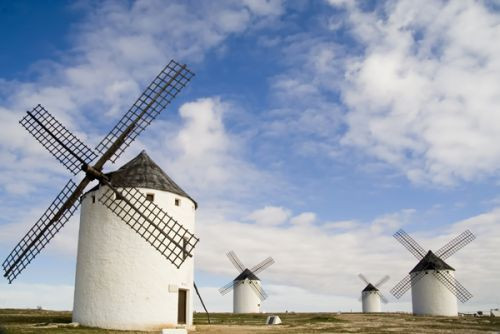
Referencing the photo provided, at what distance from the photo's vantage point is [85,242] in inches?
915

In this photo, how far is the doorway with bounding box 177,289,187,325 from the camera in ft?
78.8

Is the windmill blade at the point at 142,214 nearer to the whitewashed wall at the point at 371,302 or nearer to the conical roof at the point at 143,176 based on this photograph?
the conical roof at the point at 143,176

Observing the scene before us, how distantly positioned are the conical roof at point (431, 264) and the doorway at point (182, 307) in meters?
32.3

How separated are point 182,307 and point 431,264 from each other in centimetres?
3260

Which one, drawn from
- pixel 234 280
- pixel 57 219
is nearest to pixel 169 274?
pixel 57 219

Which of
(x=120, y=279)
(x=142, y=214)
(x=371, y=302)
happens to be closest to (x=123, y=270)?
(x=120, y=279)

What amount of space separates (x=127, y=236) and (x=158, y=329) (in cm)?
466

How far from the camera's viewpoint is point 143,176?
78.4ft

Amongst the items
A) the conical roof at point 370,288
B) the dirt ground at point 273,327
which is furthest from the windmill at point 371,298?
the dirt ground at point 273,327

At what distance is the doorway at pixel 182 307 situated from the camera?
78.8 ft

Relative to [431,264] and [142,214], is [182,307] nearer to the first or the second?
[142,214]

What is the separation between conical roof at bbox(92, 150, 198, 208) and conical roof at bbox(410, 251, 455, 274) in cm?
3186

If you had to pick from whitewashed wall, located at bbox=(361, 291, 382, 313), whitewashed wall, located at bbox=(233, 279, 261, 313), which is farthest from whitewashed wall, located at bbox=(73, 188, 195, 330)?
whitewashed wall, located at bbox=(361, 291, 382, 313)

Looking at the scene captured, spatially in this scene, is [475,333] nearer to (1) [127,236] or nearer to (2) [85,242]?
(1) [127,236]
